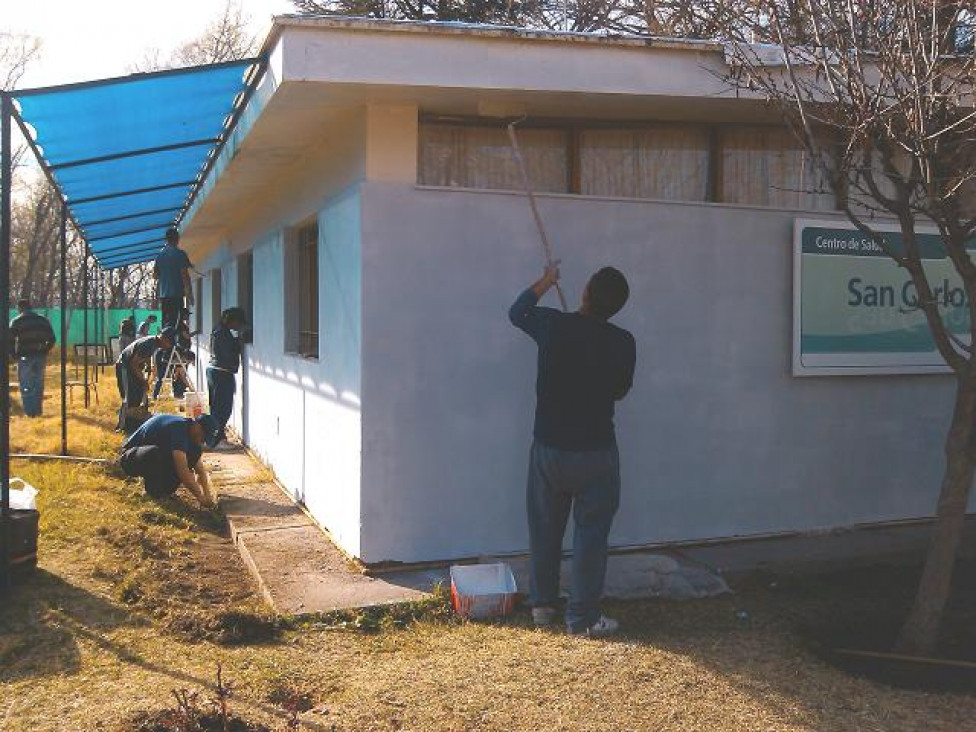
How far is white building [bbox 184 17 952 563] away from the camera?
5711 millimetres

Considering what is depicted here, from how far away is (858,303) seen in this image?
7137 mm

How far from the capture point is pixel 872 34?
17.2ft

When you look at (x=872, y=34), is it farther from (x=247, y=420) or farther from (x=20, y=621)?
(x=247, y=420)

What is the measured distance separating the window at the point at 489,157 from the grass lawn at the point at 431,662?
2.69 metres

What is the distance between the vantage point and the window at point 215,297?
53.1 feet

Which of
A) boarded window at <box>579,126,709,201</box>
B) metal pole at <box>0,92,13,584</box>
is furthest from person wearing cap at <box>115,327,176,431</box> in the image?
boarded window at <box>579,126,709,201</box>

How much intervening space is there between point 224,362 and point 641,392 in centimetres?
615

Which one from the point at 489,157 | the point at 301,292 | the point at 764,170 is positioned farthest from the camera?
the point at 301,292

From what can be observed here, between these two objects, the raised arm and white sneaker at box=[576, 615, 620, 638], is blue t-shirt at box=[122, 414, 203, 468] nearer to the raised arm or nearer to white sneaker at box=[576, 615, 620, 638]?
the raised arm

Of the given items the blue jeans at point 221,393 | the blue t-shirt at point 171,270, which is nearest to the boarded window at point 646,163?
the blue jeans at point 221,393

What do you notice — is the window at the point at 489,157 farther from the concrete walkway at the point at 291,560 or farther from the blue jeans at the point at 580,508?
the concrete walkway at the point at 291,560

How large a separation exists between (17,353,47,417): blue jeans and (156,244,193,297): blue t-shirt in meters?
3.90

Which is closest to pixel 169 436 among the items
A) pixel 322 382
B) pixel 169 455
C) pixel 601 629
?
pixel 169 455

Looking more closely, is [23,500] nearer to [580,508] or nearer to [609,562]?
[580,508]
